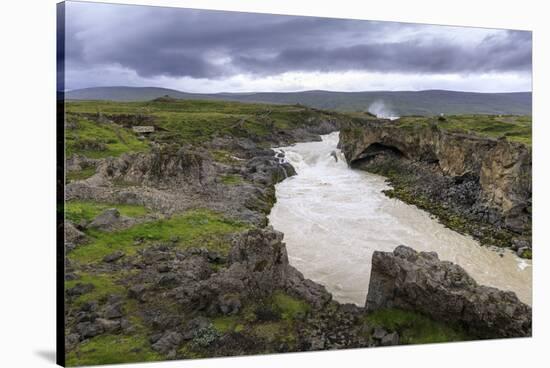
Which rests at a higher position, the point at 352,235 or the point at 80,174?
the point at 80,174

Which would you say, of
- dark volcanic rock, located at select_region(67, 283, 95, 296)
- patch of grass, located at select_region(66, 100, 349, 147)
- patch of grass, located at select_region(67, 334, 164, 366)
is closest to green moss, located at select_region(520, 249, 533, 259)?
patch of grass, located at select_region(66, 100, 349, 147)

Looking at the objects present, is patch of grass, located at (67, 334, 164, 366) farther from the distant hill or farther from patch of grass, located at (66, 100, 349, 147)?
the distant hill

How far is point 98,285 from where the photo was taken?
916cm

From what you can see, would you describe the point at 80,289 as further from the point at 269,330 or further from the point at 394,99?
the point at 394,99

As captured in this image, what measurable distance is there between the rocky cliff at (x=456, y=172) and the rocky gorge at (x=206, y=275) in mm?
670

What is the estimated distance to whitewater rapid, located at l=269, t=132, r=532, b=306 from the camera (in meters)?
11.2

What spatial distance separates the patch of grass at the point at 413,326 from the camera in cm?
1030

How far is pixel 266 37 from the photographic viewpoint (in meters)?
10.6

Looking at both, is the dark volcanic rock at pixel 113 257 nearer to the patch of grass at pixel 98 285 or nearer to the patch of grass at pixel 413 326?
the patch of grass at pixel 98 285

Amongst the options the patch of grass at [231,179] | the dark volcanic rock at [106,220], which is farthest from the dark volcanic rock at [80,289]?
the patch of grass at [231,179]

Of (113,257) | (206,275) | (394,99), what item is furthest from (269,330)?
(394,99)

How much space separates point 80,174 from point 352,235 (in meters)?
5.84

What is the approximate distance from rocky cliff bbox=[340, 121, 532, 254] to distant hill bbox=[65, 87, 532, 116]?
3.54 feet

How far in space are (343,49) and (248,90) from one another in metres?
2.16
